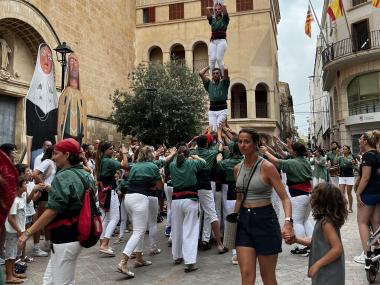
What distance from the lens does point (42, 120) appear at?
10219 mm

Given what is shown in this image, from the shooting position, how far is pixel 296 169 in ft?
22.9

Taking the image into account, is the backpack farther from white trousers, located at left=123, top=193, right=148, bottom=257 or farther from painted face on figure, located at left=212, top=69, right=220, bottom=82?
painted face on figure, located at left=212, top=69, right=220, bottom=82

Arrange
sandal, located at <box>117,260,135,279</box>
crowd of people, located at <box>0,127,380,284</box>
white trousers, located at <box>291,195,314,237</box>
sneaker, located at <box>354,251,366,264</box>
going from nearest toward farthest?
crowd of people, located at <box>0,127,380,284</box>
sandal, located at <box>117,260,135,279</box>
sneaker, located at <box>354,251,366,264</box>
white trousers, located at <box>291,195,314,237</box>

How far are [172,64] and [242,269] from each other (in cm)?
2216

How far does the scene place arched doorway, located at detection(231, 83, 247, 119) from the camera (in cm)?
3209

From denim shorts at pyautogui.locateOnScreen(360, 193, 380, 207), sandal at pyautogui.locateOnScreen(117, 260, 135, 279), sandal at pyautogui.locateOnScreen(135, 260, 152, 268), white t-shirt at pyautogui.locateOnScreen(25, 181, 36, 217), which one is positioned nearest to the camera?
denim shorts at pyautogui.locateOnScreen(360, 193, 380, 207)

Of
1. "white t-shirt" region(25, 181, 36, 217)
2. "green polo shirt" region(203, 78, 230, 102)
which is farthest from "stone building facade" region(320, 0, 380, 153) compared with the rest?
"white t-shirt" region(25, 181, 36, 217)

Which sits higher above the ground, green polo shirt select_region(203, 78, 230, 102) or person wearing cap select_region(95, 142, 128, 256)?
green polo shirt select_region(203, 78, 230, 102)

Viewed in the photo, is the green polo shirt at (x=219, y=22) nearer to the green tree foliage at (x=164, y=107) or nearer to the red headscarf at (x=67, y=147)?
the red headscarf at (x=67, y=147)

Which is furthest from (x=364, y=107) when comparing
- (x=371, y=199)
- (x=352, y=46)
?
(x=371, y=199)

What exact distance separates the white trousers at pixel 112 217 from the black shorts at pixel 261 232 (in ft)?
13.8

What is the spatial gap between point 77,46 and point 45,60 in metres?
12.5

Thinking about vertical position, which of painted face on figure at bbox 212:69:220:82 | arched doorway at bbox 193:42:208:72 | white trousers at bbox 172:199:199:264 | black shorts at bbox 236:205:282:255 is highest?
arched doorway at bbox 193:42:208:72

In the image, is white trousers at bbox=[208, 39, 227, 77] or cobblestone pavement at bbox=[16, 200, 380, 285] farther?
white trousers at bbox=[208, 39, 227, 77]
